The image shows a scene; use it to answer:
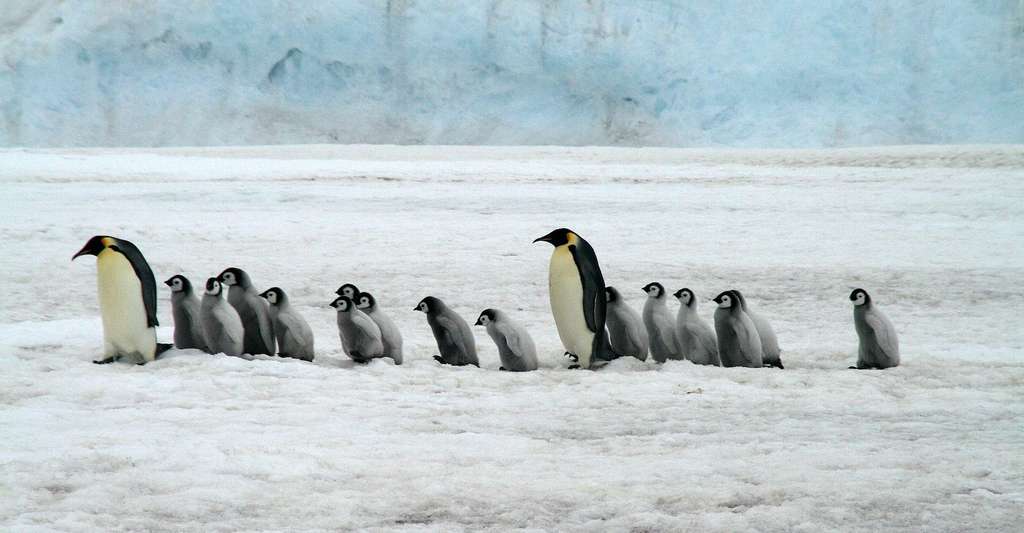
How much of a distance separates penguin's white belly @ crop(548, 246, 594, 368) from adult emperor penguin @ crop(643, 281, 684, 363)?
0.30 metres

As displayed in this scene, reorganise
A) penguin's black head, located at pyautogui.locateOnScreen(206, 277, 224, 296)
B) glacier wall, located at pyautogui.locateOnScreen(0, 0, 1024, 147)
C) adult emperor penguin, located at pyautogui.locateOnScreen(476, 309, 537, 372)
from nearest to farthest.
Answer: penguin's black head, located at pyautogui.locateOnScreen(206, 277, 224, 296), adult emperor penguin, located at pyautogui.locateOnScreen(476, 309, 537, 372), glacier wall, located at pyautogui.locateOnScreen(0, 0, 1024, 147)

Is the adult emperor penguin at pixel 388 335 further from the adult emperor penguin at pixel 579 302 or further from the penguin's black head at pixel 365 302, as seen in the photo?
the adult emperor penguin at pixel 579 302

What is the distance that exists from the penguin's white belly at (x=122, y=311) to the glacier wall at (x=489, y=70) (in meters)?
17.1

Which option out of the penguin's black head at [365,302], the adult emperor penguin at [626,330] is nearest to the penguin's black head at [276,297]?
the penguin's black head at [365,302]

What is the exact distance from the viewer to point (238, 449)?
3.25 metres

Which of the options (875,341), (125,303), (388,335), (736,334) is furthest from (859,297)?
(125,303)

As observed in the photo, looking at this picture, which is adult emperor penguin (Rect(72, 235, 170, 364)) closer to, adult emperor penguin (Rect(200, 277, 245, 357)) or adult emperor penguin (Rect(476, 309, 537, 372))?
adult emperor penguin (Rect(200, 277, 245, 357))

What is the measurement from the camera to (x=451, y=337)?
4969mm

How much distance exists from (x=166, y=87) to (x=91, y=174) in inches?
416

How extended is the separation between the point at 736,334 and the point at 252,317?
2144 mm

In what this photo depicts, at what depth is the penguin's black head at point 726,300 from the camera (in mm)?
4992

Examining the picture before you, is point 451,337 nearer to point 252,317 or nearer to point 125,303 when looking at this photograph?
point 252,317

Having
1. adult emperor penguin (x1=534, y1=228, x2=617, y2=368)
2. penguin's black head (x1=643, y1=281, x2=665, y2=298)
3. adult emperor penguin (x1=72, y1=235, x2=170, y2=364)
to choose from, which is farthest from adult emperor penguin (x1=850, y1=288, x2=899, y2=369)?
adult emperor penguin (x1=72, y1=235, x2=170, y2=364)

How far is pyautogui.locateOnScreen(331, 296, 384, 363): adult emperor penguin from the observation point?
479cm
